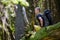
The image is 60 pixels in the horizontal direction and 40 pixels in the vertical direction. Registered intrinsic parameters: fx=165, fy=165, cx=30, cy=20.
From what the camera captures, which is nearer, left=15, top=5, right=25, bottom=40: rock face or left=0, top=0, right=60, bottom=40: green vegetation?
left=0, top=0, right=60, bottom=40: green vegetation

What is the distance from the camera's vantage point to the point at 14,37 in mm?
4605

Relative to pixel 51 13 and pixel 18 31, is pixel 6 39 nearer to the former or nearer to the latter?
pixel 18 31

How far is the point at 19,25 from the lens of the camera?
4.67 m

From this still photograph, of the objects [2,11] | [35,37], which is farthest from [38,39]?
[2,11]

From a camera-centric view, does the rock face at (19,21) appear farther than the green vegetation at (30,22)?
Yes

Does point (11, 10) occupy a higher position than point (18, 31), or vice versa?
point (11, 10)

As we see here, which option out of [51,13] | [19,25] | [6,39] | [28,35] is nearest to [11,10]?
[19,25]

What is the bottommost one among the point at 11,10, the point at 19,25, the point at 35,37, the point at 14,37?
the point at 14,37

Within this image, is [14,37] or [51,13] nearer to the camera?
[51,13]

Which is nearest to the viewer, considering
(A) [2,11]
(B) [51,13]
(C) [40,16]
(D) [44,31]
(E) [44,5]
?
(D) [44,31]

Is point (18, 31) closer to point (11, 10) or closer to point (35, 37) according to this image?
point (11, 10)

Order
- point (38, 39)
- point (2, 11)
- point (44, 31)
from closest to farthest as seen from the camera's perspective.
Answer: point (38, 39) < point (44, 31) < point (2, 11)

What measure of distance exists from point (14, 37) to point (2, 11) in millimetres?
829

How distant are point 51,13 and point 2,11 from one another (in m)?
1.45
